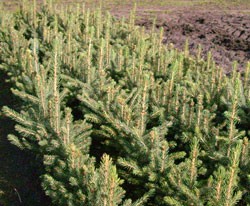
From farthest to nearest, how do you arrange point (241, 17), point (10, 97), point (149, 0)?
point (149, 0)
point (241, 17)
point (10, 97)

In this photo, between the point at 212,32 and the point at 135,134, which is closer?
the point at 135,134

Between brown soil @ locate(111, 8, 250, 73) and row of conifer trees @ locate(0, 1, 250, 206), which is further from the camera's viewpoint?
brown soil @ locate(111, 8, 250, 73)

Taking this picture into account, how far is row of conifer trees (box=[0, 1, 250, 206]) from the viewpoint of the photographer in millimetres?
3385

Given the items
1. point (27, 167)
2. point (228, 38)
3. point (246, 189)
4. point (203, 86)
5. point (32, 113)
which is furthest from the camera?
point (228, 38)

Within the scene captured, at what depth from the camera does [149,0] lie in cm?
1836

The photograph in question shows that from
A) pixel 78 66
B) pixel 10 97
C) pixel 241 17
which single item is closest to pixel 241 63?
pixel 241 17

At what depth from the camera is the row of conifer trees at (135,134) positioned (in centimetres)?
338

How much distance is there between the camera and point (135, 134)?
13.3 ft

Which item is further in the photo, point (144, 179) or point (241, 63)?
point (241, 63)

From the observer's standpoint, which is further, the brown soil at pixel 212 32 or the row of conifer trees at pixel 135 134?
the brown soil at pixel 212 32

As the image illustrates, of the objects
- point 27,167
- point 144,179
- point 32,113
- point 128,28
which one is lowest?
point 27,167

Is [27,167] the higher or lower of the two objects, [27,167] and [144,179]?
the lower

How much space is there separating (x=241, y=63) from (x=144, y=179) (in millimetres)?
6577

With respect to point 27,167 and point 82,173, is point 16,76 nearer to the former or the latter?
point 27,167
